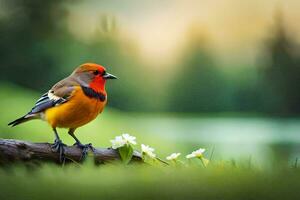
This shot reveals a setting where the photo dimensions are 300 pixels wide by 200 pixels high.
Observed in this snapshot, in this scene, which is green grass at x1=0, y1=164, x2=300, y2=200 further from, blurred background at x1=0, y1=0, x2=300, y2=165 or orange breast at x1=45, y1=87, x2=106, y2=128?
blurred background at x1=0, y1=0, x2=300, y2=165

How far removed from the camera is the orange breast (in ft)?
5.25

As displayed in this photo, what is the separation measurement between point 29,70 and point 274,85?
2.73 meters

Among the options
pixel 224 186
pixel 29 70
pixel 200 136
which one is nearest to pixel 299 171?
pixel 224 186

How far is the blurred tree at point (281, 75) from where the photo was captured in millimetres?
5922

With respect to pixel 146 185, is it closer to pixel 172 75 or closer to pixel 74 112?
pixel 74 112

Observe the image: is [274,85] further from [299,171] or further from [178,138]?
[299,171]

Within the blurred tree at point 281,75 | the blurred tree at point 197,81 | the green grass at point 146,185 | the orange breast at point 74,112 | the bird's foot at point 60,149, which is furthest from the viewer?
the blurred tree at point 197,81

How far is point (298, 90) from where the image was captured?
22.8 feet

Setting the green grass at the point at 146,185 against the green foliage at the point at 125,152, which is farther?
the green foliage at the point at 125,152

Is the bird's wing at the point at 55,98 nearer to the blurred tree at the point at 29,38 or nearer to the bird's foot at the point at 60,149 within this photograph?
the bird's foot at the point at 60,149

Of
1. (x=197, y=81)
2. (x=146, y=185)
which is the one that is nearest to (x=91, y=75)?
(x=146, y=185)

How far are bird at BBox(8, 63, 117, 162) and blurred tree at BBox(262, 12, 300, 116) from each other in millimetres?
4135

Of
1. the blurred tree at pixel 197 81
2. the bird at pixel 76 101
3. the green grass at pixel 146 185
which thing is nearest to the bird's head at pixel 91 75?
the bird at pixel 76 101

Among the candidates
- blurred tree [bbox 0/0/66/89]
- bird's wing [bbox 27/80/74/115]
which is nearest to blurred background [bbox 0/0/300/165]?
blurred tree [bbox 0/0/66/89]
